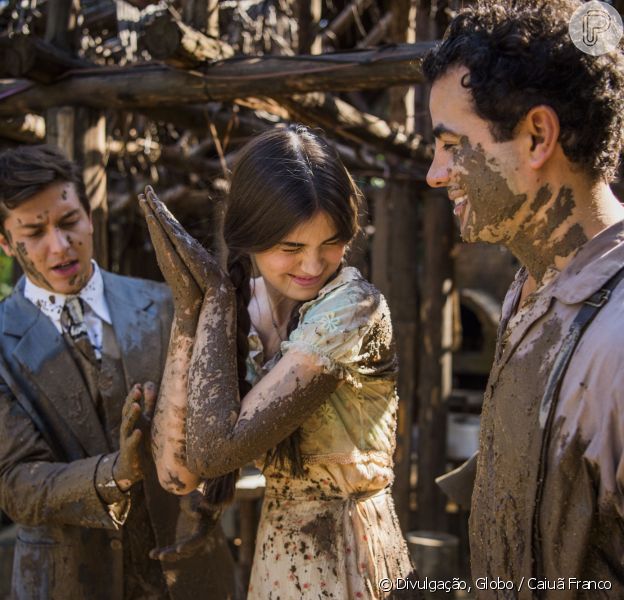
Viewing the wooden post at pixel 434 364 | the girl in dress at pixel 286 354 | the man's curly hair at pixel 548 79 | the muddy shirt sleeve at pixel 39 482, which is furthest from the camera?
the wooden post at pixel 434 364

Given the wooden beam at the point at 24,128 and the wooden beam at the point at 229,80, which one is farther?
the wooden beam at the point at 24,128

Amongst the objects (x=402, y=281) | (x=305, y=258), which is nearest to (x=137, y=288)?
(x=305, y=258)

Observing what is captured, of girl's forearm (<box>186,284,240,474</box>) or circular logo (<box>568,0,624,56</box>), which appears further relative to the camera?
girl's forearm (<box>186,284,240,474</box>)

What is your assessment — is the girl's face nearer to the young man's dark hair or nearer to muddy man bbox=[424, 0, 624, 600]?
muddy man bbox=[424, 0, 624, 600]

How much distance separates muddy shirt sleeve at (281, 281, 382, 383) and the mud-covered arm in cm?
3

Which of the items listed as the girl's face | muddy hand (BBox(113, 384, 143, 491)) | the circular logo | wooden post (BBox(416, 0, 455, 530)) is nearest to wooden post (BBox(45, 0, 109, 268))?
muddy hand (BBox(113, 384, 143, 491))

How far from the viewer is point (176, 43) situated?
340cm

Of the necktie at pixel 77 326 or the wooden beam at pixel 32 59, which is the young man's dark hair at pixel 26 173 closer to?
the necktie at pixel 77 326

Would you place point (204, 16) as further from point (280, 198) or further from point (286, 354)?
point (286, 354)

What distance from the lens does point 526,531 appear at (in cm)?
160

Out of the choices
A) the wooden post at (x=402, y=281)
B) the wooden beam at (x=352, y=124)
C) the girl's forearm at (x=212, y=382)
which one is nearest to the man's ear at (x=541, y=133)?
the girl's forearm at (x=212, y=382)

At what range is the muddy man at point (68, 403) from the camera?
257 cm

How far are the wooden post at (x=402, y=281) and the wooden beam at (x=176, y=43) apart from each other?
3.22m

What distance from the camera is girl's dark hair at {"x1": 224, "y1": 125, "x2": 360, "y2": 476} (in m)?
2.08
